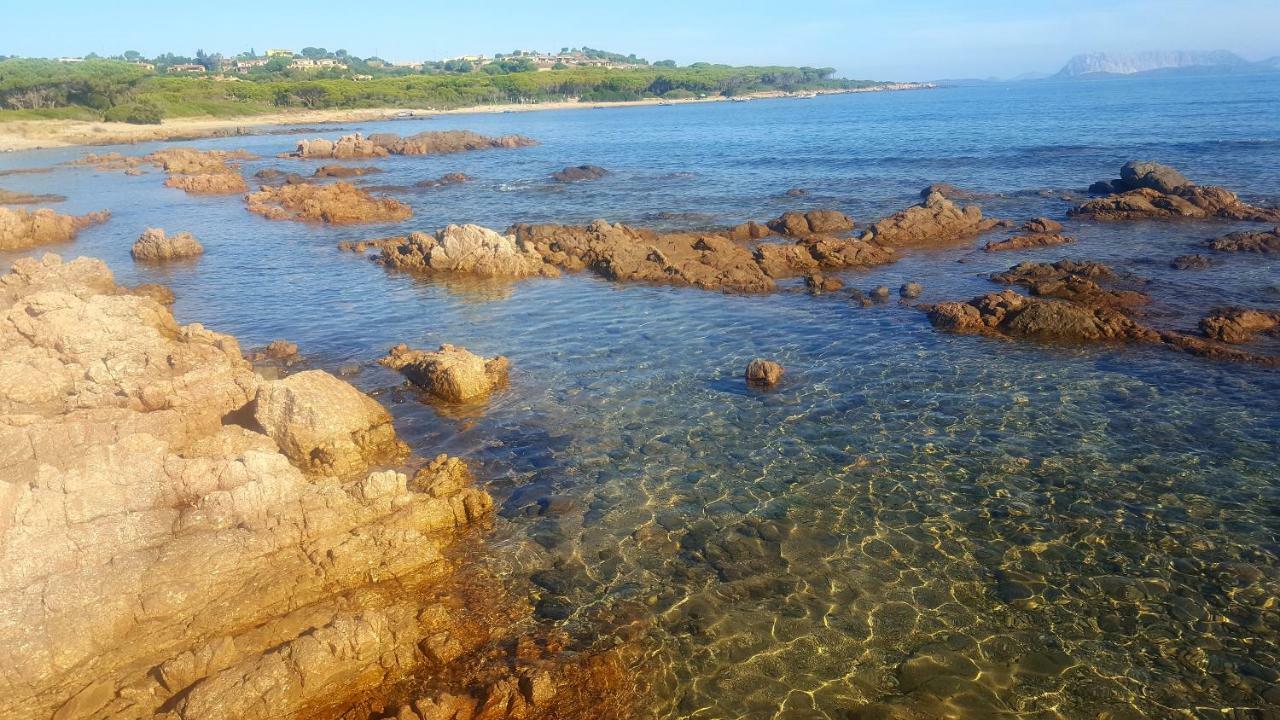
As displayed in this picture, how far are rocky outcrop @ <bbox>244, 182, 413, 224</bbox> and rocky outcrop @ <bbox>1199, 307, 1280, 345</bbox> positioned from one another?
125 feet

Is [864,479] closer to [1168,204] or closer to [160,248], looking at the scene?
[1168,204]

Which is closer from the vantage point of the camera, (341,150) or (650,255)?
(650,255)

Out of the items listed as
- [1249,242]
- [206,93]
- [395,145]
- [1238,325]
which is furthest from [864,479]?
[206,93]

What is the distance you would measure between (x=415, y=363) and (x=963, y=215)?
26.5 metres

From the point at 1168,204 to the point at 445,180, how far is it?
4687 cm

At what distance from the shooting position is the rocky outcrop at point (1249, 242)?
89.8 feet

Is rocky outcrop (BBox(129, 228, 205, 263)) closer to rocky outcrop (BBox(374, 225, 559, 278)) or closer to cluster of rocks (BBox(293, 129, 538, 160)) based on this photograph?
rocky outcrop (BBox(374, 225, 559, 278))

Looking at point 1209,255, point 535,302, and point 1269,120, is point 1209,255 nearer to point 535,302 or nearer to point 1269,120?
point 535,302

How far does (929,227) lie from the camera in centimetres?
3262

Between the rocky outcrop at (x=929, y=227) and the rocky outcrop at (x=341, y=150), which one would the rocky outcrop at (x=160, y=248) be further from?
the rocky outcrop at (x=341, y=150)

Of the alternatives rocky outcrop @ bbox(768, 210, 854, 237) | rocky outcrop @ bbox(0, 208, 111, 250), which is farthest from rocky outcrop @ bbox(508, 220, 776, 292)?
rocky outcrop @ bbox(0, 208, 111, 250)

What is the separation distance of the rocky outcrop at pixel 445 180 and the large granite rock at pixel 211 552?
43738 millimetres

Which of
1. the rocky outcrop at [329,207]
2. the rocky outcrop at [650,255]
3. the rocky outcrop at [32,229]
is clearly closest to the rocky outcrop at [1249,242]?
the rocky outcrop at [650,255]

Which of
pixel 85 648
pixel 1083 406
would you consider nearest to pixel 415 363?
pixel 85 648
